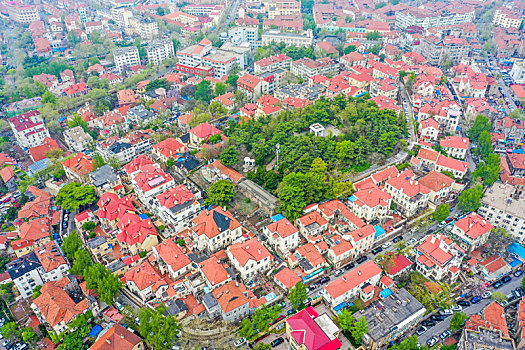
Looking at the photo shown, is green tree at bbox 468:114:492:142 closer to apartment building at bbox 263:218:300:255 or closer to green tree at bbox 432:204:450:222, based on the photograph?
green tree at bbox 432:204:450:222

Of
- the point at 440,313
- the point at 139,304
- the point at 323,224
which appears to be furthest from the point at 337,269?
the point at 139,304

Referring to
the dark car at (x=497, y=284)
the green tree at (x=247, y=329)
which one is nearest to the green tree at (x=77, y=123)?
the green tree at (x=247, y=329)

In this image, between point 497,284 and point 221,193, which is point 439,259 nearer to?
point 497,284

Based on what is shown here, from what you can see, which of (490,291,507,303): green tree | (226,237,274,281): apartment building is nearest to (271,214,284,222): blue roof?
(226,237,274,281): apartment building

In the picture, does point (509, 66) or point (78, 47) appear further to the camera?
point (78, 47)

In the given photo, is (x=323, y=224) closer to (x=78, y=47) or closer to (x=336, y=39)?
(x=336, y=39)

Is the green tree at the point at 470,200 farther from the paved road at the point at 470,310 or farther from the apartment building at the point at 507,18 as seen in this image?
the apartment building at the point at 507,18

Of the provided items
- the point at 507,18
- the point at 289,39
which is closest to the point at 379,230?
the point at 289,39
